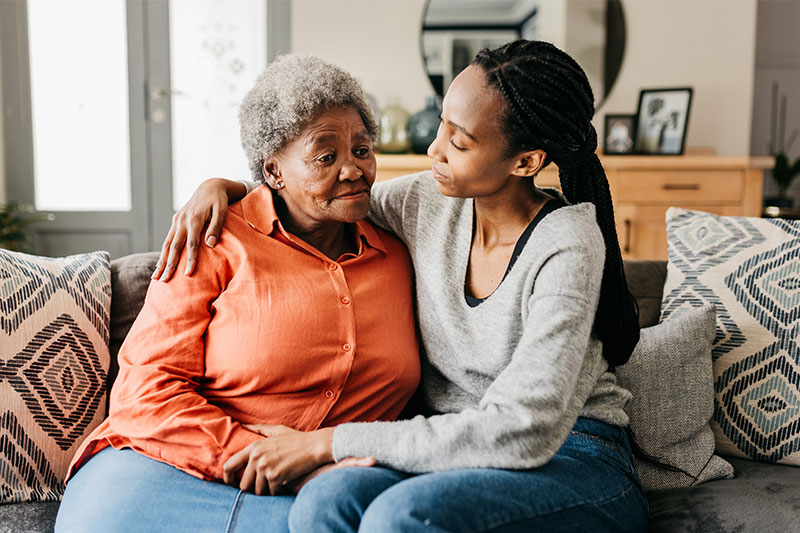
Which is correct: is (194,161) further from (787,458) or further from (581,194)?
(787,458)

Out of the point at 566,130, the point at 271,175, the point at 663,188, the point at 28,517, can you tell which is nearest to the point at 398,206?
the point at 271,175

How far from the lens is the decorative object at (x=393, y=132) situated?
3.62 meters

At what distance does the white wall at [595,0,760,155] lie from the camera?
12.7ft

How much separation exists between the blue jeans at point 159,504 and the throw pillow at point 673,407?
0.74 metres

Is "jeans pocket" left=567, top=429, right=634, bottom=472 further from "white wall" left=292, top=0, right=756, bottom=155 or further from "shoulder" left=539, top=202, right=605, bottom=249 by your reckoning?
"white wall" left=292, top=0, right=756, bottom=155

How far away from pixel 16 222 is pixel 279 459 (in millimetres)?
3229

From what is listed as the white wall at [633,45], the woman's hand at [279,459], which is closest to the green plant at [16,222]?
the white wall at [633,45]

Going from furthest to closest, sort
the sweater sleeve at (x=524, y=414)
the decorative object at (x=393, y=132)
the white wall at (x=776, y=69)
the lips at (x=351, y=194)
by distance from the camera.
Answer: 1. the white wall at (x=776, y=69)
2. the decorative object at (x=393, y=132)
3. the lips at (x=351, y=194)
4. the sweater sleeve at (x=524, y=414)

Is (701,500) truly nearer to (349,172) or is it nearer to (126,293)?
(349,172)

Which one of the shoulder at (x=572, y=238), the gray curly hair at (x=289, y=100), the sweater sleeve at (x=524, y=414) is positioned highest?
the gray curly hair at (x=289, y=100)

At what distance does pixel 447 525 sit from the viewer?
0.97 meters

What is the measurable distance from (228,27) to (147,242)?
4.33 ft

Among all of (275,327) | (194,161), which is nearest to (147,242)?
(194,161)

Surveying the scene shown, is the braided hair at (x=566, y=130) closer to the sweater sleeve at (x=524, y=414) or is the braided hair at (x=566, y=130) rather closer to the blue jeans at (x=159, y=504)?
the sweater sleeve at (x=524, y=414)
